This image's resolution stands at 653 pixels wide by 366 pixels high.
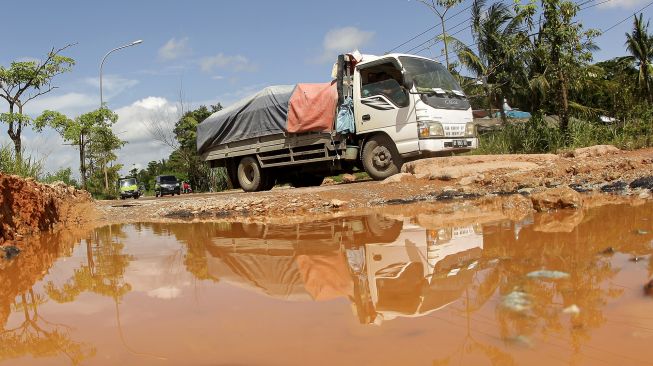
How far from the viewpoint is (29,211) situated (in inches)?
243

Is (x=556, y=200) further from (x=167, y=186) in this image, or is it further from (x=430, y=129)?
(x=167, y=186)

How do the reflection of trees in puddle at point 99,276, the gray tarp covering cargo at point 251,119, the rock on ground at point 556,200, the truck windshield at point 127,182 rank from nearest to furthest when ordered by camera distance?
1. the reflection of trees in puddle at point 99,276
2. the rock on ground at point 556,200
3. the gray tarp covering cargo at point 251,119
4. the truck windshield at point 127,182

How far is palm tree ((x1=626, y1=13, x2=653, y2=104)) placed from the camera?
3072 centimetres

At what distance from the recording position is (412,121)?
28.5 feet

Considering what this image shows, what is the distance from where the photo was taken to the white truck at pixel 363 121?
880 cm

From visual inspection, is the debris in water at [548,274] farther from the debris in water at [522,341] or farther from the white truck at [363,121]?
the white truck at [363,121]

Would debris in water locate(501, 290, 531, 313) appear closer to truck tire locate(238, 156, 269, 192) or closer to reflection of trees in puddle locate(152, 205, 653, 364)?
Result: reflection of trees in puddle locate(152, 205, 653, 364)

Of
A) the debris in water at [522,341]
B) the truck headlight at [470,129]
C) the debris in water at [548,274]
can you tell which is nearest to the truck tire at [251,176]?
the truck headlight at [470,129]

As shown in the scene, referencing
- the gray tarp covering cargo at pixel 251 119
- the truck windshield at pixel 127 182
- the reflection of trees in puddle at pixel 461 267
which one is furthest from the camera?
the truck windshield at pixel 127 182

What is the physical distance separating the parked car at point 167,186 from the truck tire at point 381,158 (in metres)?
21.7

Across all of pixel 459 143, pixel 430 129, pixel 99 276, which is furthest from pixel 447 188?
pixel 99 276

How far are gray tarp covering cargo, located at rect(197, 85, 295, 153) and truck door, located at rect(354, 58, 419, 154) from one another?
1860mm

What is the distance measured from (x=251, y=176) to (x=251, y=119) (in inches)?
59.2

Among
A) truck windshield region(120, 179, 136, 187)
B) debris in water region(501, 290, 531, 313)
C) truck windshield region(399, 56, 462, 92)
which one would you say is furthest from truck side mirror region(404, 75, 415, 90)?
truck windshield region(120, 179, 136, 187)
